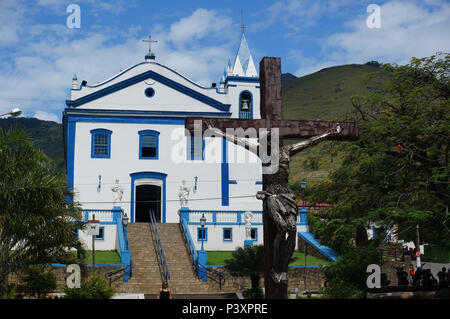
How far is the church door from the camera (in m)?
30.1

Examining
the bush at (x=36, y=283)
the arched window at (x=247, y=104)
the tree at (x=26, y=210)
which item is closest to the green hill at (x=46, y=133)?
the arched window at (x=247, y=104)

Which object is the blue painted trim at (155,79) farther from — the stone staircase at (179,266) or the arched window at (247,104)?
the stone staircase at (179,266)

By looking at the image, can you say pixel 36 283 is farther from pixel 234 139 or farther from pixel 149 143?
pixel 149 143

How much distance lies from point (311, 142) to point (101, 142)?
73.8 feet

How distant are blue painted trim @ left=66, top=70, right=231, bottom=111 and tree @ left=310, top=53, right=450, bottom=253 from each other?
14.1 meters

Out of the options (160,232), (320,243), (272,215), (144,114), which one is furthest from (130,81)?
(272,215)

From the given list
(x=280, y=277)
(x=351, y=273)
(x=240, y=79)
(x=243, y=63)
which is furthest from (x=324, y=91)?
(x=280, y=277)

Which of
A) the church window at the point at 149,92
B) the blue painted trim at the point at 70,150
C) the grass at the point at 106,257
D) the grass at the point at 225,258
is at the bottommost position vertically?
the grass at the point at 225,258

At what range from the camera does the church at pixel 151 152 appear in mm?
29062

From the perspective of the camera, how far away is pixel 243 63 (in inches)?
1324

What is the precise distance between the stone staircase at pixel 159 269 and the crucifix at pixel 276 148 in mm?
10491

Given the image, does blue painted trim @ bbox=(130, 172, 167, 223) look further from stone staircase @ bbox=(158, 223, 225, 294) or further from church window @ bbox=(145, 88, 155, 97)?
church window @ bbox=(145, 88, 155, 97)
